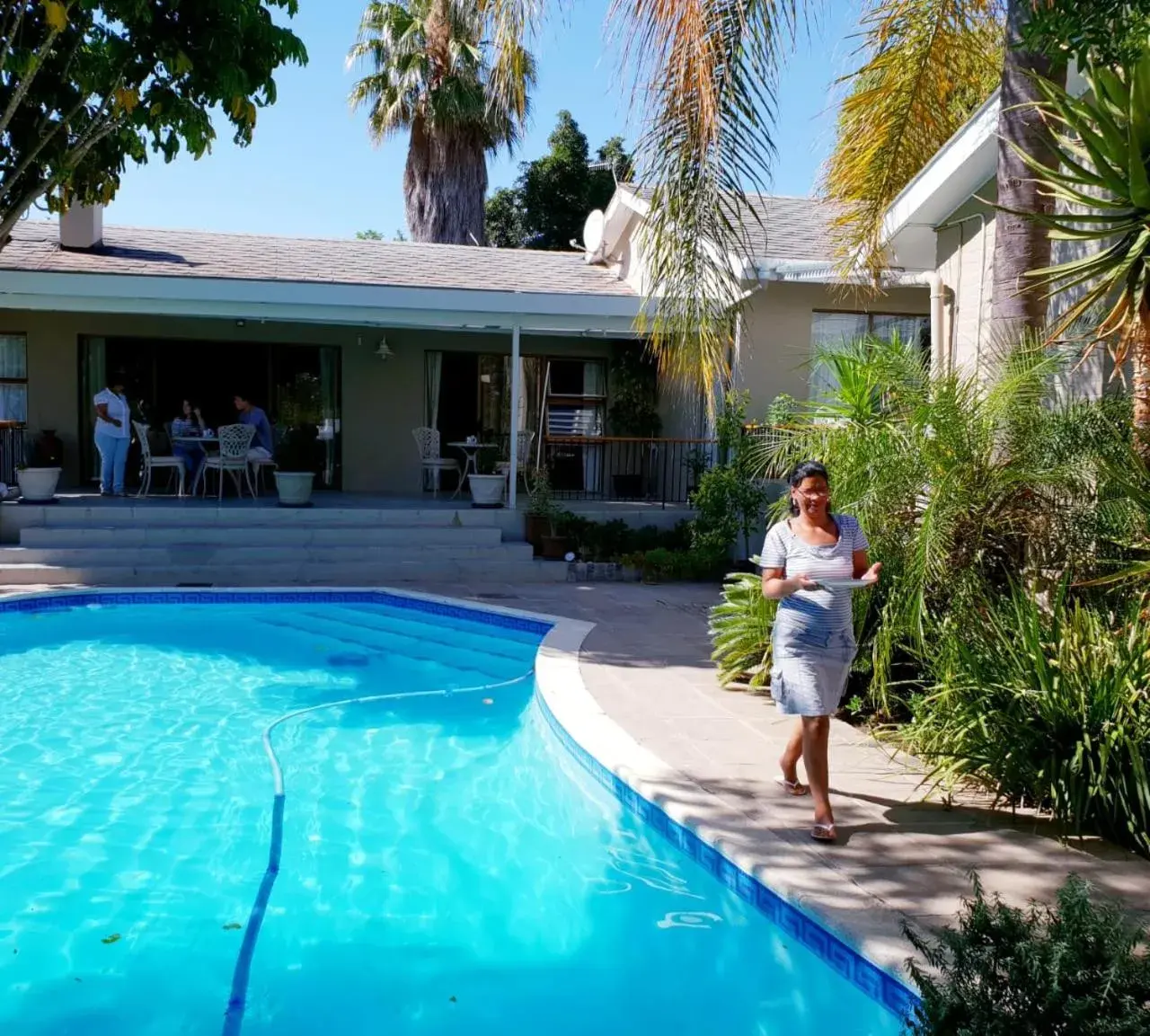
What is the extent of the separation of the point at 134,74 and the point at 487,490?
8728 mm

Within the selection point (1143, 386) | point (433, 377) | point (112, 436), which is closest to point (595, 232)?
point (433, 377)

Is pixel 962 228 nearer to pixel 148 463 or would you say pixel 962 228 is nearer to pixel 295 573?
pixel 295 573

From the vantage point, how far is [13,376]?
15953 mm

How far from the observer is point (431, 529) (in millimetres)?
13500

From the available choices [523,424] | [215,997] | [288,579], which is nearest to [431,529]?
[288,579]

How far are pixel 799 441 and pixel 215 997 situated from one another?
16.1 ft

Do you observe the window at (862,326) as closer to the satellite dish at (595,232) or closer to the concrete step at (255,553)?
the concrete step at (255,553)

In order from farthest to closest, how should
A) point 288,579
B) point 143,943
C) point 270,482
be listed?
point 270,482
point 288,579
point 143,943

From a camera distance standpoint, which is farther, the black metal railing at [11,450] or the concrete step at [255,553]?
the black metal railing at [11,450]

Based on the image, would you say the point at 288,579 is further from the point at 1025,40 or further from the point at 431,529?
the point at 1025,40

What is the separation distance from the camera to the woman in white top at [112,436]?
14.1 meters

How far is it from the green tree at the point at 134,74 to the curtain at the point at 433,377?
1089 cm

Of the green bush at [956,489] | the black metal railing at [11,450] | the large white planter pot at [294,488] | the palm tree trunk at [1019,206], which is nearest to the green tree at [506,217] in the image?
the black metal railing at [11,450]

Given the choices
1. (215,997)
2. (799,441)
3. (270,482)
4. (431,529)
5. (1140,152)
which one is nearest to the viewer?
(215,997)
